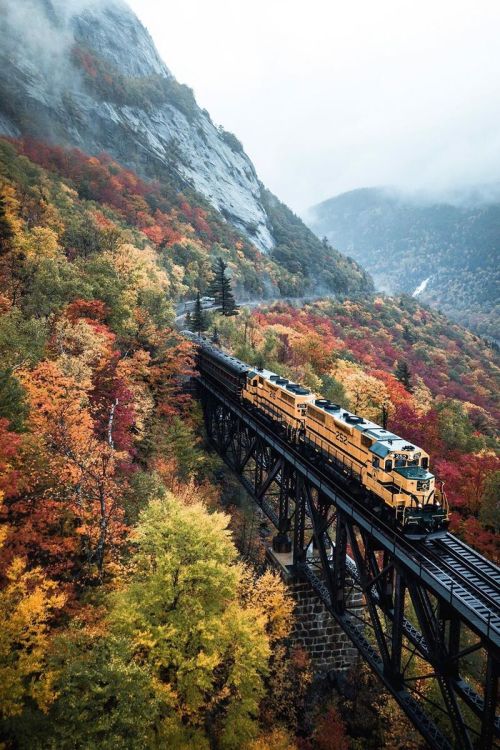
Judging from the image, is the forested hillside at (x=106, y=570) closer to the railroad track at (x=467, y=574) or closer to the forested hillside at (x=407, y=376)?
the railroad track at (x=467, y=574)

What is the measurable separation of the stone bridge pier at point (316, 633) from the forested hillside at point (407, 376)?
1446 centimetres

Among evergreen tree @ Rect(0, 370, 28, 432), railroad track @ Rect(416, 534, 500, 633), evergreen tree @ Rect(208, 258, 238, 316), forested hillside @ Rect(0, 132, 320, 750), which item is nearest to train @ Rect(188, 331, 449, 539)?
railroad track @ Rect(416, 534, 500, 633)

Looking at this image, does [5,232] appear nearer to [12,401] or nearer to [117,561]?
[12,401]

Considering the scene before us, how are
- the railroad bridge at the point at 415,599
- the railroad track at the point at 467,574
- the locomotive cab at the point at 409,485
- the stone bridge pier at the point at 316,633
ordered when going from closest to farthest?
the railroad bridge at the point at 415,599 → the railroad track at the point at 467,574 → the locomotive cab at the point at 409,485 → the stone bridge pier at the point at 316,633

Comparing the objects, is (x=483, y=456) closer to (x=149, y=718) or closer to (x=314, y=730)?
(x=314, y=730)

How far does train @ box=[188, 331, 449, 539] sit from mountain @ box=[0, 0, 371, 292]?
9421cm

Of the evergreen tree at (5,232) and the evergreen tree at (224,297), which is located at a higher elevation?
the evergreen tree at (5,232)

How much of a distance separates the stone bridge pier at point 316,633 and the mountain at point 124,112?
346 feet

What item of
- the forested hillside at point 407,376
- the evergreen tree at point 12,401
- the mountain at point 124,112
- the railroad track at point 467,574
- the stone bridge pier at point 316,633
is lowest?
the stone bridge pier at point 316,633

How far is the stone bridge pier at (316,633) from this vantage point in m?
Answer: 31.2

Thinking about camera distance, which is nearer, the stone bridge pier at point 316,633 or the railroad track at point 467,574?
the railroad track at point 467,574

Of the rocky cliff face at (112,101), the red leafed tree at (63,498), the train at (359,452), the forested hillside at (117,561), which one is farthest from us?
the rocky cliff face at (112,101)

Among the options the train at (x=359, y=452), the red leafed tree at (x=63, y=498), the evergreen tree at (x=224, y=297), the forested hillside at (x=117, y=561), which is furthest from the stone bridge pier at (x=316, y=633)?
the evergreen tree at (x=224, y=297)

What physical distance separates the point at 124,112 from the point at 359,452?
499 feet
